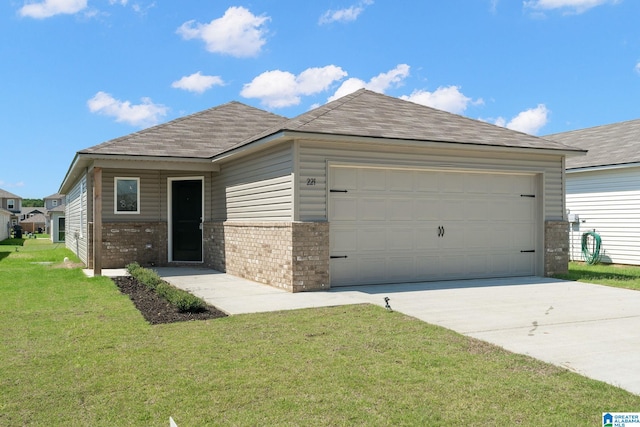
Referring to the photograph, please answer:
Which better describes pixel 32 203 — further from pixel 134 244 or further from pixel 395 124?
pixel 395 124

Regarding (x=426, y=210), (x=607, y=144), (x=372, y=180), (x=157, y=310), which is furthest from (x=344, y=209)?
(x=607, y=144)

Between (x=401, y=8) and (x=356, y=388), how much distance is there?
10.1m

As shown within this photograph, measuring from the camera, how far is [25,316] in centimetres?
754

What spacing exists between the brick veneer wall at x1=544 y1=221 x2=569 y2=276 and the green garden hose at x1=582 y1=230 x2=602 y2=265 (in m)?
4.62

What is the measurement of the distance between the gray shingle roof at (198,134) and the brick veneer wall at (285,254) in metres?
3.02

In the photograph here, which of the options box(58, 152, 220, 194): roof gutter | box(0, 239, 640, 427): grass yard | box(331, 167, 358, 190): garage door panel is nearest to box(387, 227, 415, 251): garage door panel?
box(331, 167, 358, 190): garage door panel

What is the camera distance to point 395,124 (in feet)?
37.1

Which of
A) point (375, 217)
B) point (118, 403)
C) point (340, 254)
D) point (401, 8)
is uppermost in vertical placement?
point (401, 8)

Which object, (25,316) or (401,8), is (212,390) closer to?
(25,316)

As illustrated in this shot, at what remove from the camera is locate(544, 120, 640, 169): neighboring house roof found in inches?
632

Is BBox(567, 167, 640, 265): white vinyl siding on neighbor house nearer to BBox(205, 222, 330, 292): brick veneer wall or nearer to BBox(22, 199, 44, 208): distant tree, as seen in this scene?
BBox(205, 222, 330, 292): brick veneer wall

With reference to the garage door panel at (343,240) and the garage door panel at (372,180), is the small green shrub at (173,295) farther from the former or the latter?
the garage door panel at (372,180)

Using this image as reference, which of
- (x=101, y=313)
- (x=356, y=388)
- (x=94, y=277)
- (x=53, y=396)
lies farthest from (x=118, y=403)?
(x=94, y=277)

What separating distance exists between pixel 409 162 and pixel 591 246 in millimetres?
9430
